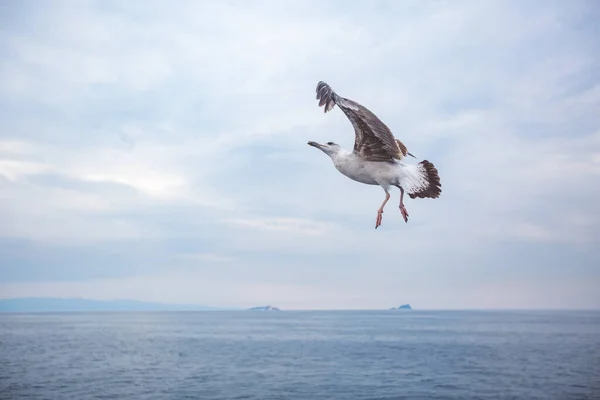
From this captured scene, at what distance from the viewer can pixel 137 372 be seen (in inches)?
5084

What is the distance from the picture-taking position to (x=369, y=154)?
7.41 metres

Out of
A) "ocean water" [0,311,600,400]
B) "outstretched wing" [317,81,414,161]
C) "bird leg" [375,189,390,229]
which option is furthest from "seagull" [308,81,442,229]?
"ocean water" [0,311,600,400]

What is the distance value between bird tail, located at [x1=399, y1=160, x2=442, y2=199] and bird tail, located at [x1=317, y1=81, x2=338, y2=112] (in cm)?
121

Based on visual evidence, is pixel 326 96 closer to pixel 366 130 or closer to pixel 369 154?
pixel 366 130

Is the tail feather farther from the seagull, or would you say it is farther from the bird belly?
the bird belly

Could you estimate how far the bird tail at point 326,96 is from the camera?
7127 mm

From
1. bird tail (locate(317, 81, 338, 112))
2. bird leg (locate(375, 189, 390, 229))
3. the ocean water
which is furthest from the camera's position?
the ocean water

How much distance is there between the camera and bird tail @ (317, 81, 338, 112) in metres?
7.13

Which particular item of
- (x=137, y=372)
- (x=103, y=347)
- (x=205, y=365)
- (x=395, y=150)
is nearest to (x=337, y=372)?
(x=205, y=365)

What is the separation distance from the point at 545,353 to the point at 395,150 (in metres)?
167

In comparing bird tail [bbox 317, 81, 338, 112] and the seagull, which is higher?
bird tail [bbox 317, 81, 338, 112]

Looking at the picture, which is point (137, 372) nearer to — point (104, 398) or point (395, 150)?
point (104, 398)

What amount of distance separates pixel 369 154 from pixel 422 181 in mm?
850

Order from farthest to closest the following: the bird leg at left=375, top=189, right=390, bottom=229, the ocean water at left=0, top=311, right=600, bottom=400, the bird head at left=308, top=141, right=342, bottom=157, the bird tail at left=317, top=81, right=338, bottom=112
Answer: the ocean water at left=0, top=311, right=600, bottom=400 → the bird head at left=308, top=141, right=342, bottom=157 → the bird tail at left=317, top=81, right=338, bottom=112 → the bird leg at left=375, top=189, right=390, bottom=229
